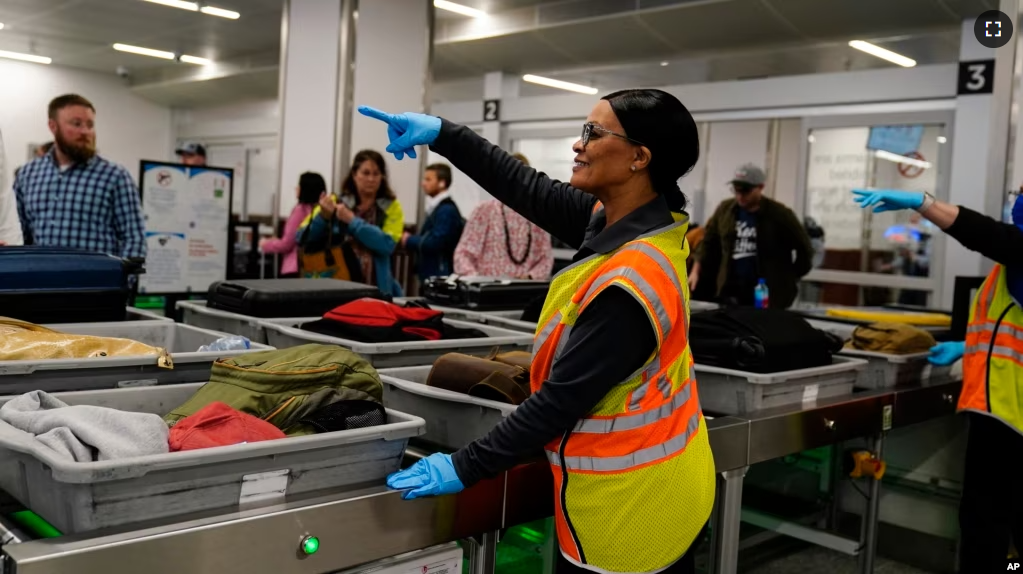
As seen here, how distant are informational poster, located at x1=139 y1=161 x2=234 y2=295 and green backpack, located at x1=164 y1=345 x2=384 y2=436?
4.51 m

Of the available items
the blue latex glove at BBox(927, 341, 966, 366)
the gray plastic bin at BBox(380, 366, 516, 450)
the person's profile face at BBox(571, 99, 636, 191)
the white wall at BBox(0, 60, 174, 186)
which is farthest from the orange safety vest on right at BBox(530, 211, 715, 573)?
the white wall at BBox(0, 60, 174, 186)

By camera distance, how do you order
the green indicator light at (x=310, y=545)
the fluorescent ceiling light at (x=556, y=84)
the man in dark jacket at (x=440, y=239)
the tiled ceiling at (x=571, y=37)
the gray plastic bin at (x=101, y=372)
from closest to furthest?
the green indicator light at (x=310, y=545)
the gray plastic bin at (x=101, y=372)
the man in dark jacket at (x=440, y=239)
the tiled ceiling at (x=571, y=37)
the fluorescent ceiling light at (x=556, y=84)

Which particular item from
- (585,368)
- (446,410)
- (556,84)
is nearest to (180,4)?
(556,84)

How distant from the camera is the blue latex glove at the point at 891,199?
2.79m

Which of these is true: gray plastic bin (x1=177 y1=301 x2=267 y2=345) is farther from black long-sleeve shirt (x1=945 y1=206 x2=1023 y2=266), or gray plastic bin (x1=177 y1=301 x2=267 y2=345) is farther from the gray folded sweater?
black long-sleeve shirt (x1=945 y1=206 x2=1023 y2=266)

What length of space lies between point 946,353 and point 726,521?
1271 mm

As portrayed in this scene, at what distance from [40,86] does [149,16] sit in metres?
1.53

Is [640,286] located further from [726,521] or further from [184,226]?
[184,226]

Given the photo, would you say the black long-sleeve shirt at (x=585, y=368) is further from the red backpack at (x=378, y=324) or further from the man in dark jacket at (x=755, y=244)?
the man in dark jacket at (x=755, y=244)

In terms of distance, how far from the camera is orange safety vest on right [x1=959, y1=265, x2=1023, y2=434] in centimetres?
265

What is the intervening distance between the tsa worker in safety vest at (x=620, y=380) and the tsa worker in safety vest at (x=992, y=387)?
152cm

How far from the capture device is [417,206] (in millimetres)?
6266

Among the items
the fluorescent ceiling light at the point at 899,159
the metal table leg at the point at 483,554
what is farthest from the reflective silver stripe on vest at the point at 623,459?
the fluorescent ceiling light at the point at 899,159

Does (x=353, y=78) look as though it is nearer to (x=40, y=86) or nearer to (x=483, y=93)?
(x=40, y=86)
